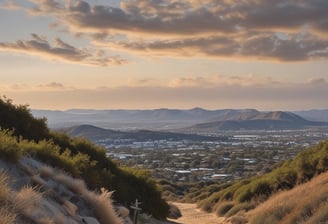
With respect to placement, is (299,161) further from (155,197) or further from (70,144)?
(70,144)

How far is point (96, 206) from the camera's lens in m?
11.7

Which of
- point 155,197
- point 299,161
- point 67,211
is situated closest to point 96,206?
point 67,211

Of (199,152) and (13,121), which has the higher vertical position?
(13,121)

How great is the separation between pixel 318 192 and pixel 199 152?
5393 inches

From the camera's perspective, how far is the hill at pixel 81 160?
1510cm

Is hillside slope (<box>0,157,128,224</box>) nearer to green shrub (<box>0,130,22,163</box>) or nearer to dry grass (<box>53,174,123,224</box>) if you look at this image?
dry grass (<box>53,174,123,224</box>)

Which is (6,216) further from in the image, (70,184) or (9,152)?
(70,184)

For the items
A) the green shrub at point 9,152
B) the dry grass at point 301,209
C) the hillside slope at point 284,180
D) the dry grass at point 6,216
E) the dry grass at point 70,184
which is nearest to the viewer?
the dry grass at point 6,216

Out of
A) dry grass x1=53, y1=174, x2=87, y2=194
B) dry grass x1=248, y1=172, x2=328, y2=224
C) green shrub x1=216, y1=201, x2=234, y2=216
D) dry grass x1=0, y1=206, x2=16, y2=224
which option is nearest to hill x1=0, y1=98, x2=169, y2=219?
dry grass x1=53, y1=174, x2=87, y2=194

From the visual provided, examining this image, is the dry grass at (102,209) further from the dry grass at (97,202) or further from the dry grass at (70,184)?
the dry grass at (70,184)

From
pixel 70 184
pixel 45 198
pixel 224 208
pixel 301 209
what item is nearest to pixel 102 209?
pixel 70 184

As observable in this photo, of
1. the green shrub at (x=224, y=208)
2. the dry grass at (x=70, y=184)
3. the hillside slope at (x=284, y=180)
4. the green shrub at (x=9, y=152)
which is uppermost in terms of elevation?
the green shrub at (x=9, y=152)

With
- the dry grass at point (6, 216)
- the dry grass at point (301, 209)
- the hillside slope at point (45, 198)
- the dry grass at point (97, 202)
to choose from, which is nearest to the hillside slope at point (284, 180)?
the dry grass at point (301, 209)

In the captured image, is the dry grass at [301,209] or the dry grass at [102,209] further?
the dry grass at [301,209]
